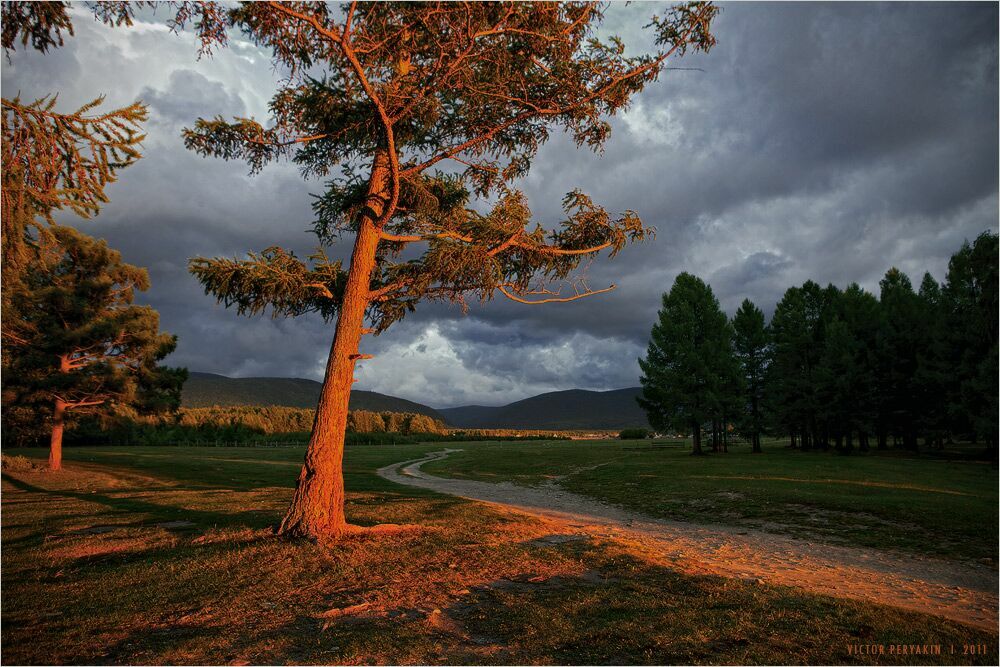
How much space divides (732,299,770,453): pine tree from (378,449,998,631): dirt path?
37356 mm

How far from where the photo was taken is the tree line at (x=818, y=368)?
37.2m

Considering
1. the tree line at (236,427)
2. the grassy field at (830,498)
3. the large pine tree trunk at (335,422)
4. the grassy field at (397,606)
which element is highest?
the large pine tree trunk at (335,422)

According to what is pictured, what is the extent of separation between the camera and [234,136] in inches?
432

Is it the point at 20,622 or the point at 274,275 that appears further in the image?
the point at 274,275

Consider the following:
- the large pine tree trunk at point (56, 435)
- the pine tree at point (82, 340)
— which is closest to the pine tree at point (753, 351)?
the pine tree at point (82, 340)

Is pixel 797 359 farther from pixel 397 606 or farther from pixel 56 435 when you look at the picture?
pixel 56 435

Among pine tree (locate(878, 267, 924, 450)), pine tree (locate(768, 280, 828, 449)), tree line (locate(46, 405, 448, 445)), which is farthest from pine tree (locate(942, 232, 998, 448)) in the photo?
tree line (locate(46, 405, 448, 445))

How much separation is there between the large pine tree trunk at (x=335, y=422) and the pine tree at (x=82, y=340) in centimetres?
2065

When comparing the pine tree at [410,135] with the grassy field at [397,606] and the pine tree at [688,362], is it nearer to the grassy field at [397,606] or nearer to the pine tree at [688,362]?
the grassy field at [397,606]

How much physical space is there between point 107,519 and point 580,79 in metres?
15.1

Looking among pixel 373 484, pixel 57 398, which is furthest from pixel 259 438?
pixel 373 484

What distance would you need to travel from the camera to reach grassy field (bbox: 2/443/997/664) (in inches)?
197

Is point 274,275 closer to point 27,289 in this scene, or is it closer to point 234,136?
point 234,136

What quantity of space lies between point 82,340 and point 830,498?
108 feet
